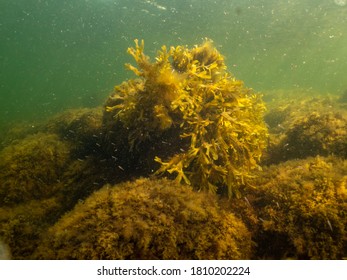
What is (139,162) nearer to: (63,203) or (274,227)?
(63,203)

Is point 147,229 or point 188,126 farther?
point 188,126

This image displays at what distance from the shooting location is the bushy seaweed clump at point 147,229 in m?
3.20

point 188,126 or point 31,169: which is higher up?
point 188,126

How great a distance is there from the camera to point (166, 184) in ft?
14.0

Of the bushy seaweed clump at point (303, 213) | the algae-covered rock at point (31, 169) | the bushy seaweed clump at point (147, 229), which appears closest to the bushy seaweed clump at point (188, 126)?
the bushy seaweed clump at point (303, 213)

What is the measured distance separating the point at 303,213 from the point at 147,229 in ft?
6.90

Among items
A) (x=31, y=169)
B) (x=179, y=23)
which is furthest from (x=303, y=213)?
(x=179, y=23)

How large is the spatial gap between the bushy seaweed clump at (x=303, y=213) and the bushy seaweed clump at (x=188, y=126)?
1.93 feet

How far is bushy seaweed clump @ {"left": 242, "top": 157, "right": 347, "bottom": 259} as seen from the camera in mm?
3393

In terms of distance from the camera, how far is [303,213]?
3635 mm

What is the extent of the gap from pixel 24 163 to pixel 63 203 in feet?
4.06

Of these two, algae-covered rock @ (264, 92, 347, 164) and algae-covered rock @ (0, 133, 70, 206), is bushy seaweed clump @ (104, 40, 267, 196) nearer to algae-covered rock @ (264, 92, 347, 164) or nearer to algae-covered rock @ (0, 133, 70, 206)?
algae-covered rock @ (264, 92, 347, 164)

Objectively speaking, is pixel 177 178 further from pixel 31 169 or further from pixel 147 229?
pixel 31 169
